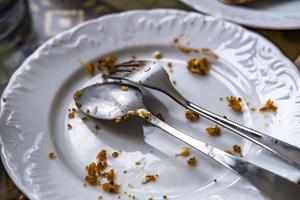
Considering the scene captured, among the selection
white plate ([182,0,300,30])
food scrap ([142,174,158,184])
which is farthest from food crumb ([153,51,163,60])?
food scrap ([142,174,158,184])

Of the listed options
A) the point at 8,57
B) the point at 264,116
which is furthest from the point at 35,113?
the point at 264,116

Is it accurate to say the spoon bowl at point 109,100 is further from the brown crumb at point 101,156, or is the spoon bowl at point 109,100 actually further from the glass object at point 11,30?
the glass object at point 11,30

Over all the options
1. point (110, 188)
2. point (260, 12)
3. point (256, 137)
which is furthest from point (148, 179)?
point (260, 12)

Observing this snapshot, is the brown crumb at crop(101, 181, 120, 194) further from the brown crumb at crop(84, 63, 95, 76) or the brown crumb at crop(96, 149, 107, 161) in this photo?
the brown crumb at crop(84, 63, 95, 76)

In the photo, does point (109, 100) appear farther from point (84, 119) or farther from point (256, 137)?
point (256, 137)

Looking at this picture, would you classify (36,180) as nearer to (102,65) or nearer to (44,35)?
(102,65)

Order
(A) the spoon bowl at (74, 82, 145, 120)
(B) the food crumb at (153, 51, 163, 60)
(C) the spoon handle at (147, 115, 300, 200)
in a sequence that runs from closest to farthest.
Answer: (C) the spoon handle at (147, 115, 300, 200)
(A) the spoon bowl at (74, 82, 145, 120)
(B) the food crumb at (153, 51, 163, 60)
